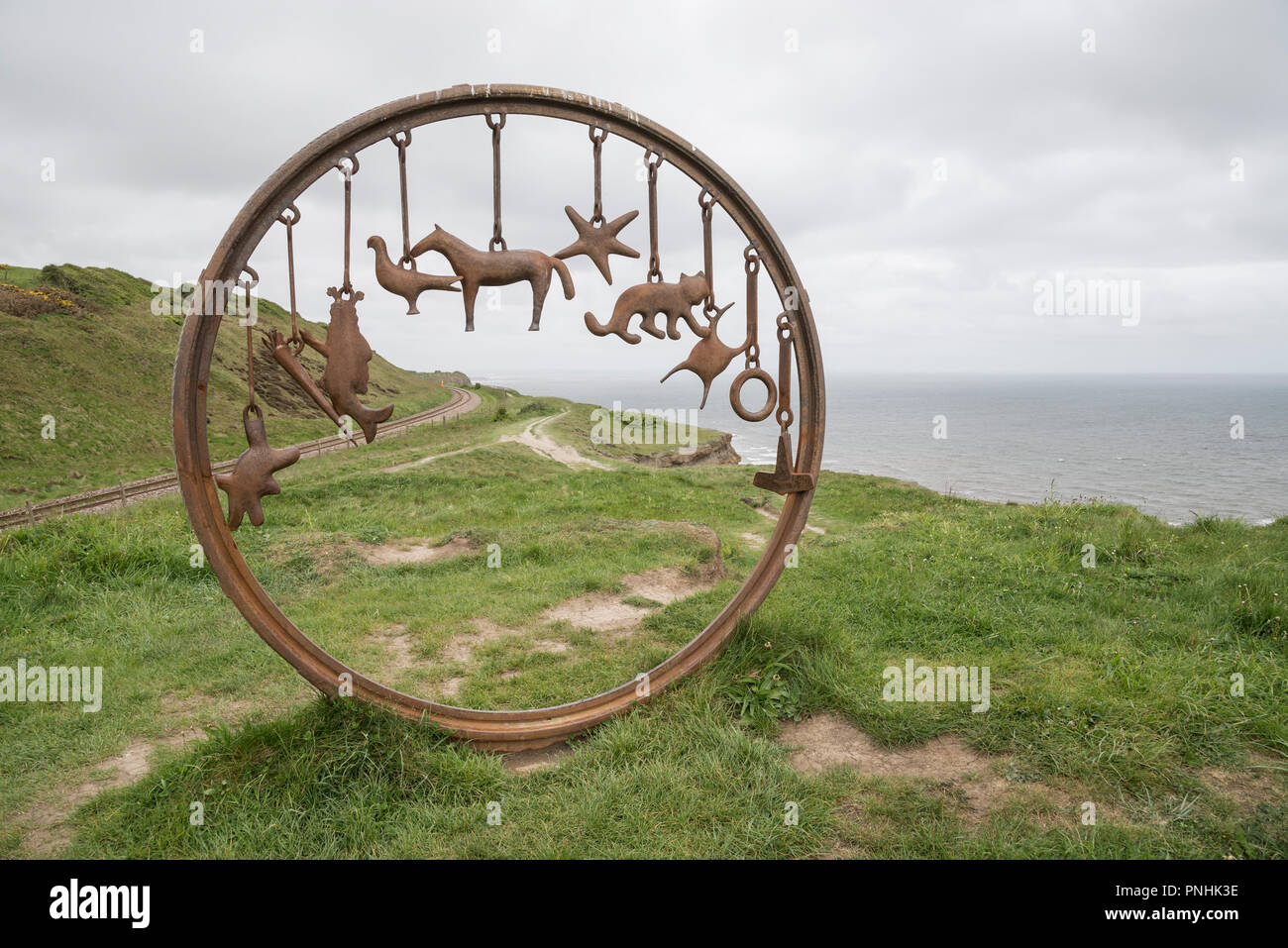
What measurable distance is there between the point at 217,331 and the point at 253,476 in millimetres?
787

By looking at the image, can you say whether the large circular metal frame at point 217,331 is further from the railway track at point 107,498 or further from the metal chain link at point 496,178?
the railway track at point 107,498

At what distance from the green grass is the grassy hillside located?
9.68 metres

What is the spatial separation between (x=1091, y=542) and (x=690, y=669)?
5.14 m

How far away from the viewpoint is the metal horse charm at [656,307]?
4.21m

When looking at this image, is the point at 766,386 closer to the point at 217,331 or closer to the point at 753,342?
the point at 753,342

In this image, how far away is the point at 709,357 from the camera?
4457 mm

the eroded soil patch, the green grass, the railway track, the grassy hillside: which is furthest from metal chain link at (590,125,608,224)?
the grassy hillside

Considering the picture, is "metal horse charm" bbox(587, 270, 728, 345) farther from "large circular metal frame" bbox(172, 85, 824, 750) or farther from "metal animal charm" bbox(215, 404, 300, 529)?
"metal animal charm" bbox(215, 404, 300, 529)

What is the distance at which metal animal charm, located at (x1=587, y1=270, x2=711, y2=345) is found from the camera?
421cm

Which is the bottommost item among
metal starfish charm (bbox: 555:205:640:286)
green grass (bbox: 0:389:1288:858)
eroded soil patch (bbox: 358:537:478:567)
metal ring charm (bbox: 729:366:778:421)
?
green grass (bbox: 0:389:1288:858)

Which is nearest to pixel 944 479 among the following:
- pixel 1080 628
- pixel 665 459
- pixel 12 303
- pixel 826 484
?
pixel 665 459

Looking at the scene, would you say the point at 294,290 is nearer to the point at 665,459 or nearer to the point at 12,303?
Answer: the point at 665,459

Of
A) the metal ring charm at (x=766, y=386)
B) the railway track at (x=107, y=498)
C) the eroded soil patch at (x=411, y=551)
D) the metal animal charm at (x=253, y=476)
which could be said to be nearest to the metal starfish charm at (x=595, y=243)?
the metal ring charm at (x=766, y=386)

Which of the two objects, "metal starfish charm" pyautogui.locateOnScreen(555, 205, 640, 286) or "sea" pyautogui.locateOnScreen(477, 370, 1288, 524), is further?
"sea" pyautogui.locateOnScreen(477, 370, 1288, 524)
